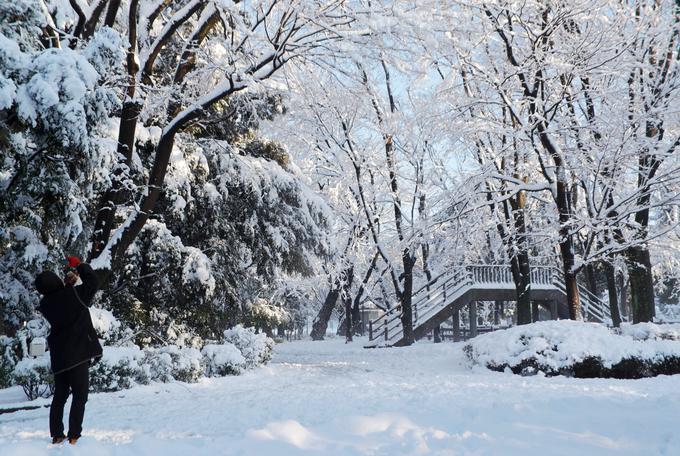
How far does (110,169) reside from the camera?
410 inches

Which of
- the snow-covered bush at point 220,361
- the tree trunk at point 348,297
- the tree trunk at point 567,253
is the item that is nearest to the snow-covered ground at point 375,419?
the snow-covered bush at point 220,361

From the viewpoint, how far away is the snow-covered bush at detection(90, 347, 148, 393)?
32.5 feet

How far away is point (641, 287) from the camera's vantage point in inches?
635

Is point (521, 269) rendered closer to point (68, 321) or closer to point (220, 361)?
point (220, 361)

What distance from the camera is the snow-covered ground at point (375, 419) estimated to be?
5148mm

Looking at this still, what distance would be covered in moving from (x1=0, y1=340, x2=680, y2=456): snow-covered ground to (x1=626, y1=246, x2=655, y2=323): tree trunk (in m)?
5.46

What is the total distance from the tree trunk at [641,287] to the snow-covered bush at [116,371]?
1298 cm

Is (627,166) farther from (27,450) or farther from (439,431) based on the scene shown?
(27,450)

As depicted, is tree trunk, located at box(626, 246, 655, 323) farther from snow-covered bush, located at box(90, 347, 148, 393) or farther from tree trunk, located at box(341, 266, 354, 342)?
tree trunk, located at box(341, 266, 354, 342)

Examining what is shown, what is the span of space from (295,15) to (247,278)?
28.6ft

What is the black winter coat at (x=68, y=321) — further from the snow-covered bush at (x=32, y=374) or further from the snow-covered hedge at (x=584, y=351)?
the snow-covered hedge at (x=584, y=351)

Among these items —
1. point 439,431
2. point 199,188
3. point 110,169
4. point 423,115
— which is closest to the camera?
point 439,431

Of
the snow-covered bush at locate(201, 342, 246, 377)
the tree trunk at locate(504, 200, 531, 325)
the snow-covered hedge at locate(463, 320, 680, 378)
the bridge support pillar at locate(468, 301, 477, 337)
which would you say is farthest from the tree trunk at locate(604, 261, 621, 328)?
the snow-covered bush at locate(201, 342, 246, 377)

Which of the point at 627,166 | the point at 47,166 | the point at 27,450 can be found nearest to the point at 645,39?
the point at 627,166
